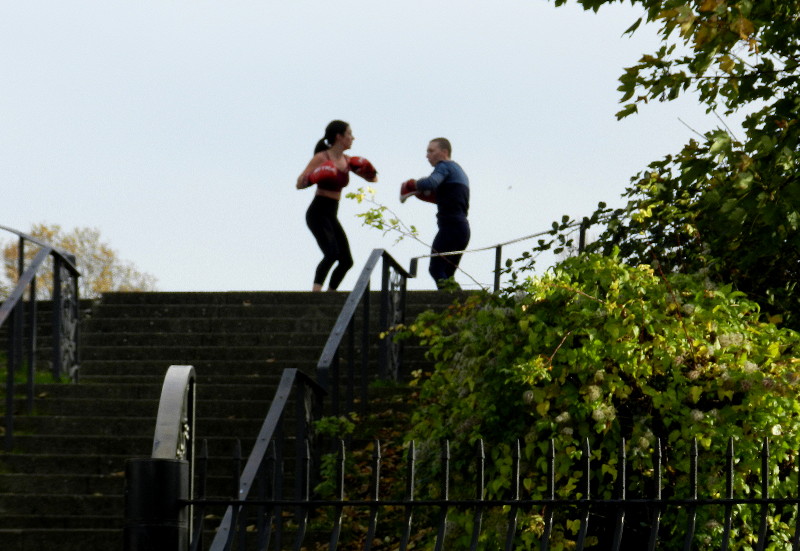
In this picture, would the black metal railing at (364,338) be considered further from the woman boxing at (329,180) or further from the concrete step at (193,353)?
the woman boxing at (329,180)

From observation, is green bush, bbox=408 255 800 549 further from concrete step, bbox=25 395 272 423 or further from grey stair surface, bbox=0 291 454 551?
concrete step, bbox=25 395 272 423

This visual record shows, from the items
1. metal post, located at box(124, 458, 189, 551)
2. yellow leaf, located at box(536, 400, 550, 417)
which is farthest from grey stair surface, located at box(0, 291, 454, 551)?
metal post, located at box(124, 458, 189, 551)

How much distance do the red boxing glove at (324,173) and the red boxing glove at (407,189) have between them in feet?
2.18

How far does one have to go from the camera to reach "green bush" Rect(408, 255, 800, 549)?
709 cm

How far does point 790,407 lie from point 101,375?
627 cm

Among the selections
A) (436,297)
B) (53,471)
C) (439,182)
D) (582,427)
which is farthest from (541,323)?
(439,182)

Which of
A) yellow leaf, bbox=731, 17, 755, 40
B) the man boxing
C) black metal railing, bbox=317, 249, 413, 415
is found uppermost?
the man boxing

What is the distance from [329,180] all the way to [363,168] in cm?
34

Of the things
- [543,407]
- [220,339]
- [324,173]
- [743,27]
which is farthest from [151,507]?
[324,173]

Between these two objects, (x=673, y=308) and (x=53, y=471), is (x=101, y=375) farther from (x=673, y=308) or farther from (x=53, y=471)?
(x=673, y=308)

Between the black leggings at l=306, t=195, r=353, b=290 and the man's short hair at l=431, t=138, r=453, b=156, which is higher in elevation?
the man's short hair at l=431, t=138, r=453, b=156

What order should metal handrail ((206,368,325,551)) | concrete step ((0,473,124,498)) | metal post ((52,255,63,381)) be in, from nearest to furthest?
metal handrail ((206,368,325,551))
concrete step ((0,473,124,498))
metal post ((52,255,63,381))

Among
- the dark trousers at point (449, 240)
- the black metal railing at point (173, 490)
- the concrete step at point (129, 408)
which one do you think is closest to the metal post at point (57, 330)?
the concrete step at point (129, 408)

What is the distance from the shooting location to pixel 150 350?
11.8 m
